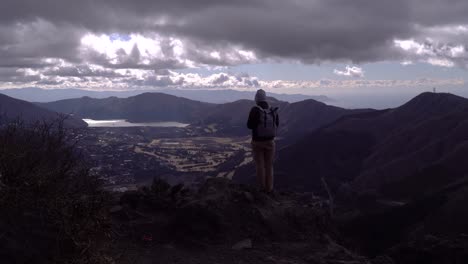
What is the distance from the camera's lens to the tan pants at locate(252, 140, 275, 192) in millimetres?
12531

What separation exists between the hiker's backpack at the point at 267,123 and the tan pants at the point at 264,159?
296 millimetres

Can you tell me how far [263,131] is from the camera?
12.2m

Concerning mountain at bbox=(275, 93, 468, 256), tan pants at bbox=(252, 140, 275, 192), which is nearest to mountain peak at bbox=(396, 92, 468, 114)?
mountain at bbox=(275, 93, 468, 256)

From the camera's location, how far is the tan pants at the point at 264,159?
41.1 feet

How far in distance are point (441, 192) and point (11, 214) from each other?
53607mm

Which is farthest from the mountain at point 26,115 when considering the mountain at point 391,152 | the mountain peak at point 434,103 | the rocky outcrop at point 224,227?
the mountain peak at point 434,103

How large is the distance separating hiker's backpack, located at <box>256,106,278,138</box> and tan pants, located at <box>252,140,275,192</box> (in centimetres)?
30

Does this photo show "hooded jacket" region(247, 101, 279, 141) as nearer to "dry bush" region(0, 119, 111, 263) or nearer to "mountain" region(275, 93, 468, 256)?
"dry bush" region(0, 119, 111, 263)

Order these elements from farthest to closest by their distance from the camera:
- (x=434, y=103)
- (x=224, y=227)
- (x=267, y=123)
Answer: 1. (x=434, y=103)
2. (x=267, y=123)
3. (x=224, y=227)

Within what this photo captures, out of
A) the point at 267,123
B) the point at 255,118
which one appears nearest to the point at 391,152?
the point at 267,123

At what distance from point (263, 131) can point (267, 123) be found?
234 millimetres

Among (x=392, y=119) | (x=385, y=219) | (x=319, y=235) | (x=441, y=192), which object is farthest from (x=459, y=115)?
(x=319, y=235)

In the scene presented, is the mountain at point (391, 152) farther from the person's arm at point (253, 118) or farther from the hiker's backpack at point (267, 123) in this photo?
the person's arm at point (253, 118)

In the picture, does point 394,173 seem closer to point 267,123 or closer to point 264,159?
point 264,159
